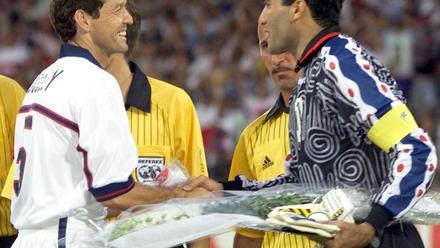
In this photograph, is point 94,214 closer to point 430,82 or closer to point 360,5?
point 430,82

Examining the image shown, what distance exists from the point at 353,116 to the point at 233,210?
1.85 feet

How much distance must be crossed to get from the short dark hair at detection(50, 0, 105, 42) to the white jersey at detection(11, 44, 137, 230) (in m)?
0.26

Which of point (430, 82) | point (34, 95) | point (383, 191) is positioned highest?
point (34, 95)

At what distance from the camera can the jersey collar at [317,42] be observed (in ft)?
14.3

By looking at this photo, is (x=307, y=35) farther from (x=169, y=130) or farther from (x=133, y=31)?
(x=133, y=31)

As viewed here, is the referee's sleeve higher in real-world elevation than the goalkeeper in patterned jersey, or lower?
lower

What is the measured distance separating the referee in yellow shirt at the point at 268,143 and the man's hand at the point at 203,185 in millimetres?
602

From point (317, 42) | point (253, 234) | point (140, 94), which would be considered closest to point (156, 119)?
point (140, 94)

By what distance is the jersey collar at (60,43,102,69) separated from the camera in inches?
183

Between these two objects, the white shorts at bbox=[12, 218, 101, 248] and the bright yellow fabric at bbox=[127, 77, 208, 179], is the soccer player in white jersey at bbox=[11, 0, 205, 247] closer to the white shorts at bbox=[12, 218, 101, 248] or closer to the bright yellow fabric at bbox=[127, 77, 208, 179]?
the white shorts at bbox=[12, 218, 101, 248]

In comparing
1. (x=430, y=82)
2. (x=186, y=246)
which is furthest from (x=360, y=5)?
(x=186, y=246)

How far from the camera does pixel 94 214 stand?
4.52 meters

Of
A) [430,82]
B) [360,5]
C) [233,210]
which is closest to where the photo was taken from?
[233,210]

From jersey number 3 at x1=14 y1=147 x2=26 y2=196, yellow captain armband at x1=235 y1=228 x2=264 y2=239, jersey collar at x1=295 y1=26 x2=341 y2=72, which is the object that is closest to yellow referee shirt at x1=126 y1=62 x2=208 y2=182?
yellow captain armband at x1=235 y1=228 x2=264 y2=239
